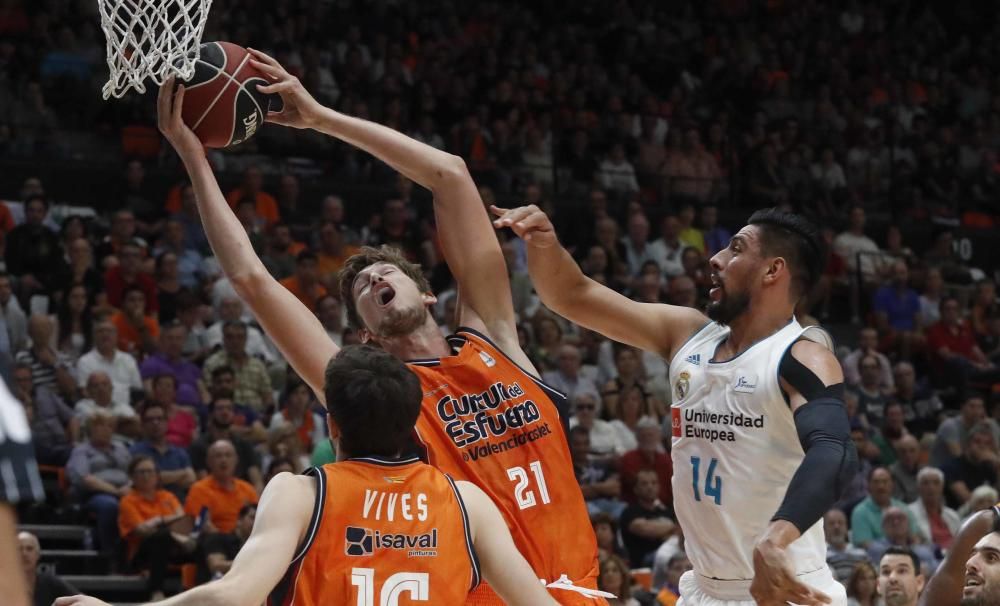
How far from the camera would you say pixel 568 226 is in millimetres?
14664

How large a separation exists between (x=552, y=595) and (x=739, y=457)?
715 millimetres

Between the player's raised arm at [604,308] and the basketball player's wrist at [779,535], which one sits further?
the player's raised arm at [604,308]

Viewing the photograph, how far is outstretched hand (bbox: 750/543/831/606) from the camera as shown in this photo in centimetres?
372

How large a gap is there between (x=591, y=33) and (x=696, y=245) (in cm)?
481

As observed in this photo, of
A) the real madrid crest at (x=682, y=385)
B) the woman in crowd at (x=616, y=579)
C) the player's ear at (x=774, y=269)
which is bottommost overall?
the woman in crowd at (x=616, y=579)

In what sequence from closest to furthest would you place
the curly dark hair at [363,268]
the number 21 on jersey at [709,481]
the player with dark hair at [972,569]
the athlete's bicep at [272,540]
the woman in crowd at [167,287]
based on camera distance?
the athlete's bicep at [272,540]
the number 21 on jersey at [709,481]
the curly dark hair at [363,268]
the player with dark hair at [972,569]
the woman in crowd at [167,287]

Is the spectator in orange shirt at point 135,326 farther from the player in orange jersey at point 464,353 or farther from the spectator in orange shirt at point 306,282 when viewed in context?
the player in orange jersey at point 464,353

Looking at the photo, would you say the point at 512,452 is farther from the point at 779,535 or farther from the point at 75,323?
the point at 75,323

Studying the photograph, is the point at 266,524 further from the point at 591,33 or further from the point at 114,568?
the point at 591,33

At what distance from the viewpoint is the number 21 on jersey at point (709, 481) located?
15.0 feet

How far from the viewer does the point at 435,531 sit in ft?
11.9

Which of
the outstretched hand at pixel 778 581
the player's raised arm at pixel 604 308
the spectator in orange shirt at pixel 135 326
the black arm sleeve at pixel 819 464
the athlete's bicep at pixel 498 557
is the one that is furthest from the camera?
the spectator in orange shirt at pixel 135 326

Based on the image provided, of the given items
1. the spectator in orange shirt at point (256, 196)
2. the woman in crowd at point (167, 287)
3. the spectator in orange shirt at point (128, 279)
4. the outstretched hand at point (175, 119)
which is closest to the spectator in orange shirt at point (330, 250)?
the spectator in orange shirt at point (256, 196)

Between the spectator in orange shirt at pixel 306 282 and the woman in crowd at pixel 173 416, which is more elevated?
the spectator in orange shirt at pixel 306 282
